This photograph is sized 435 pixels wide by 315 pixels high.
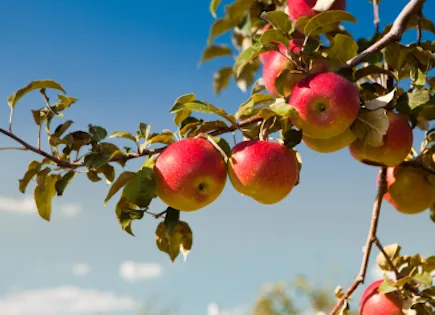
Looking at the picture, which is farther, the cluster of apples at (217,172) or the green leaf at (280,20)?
the green leaf at (280,20)

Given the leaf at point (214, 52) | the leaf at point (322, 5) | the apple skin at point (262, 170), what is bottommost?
the apple skin at point (262, 170)

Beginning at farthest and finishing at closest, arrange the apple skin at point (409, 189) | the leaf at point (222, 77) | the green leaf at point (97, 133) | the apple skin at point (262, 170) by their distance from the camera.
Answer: the leaf at point (222, 77), the apple skin at point (409, 189), the green leaf at point (97, 133), the apple skin at point (262, 170)

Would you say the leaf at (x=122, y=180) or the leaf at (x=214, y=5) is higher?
the leaf at (x=214, y=5)

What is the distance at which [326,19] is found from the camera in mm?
1353

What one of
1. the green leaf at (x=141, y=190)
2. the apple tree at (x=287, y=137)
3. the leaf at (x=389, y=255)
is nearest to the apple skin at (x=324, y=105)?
the apple tree at (x=287, y=137)

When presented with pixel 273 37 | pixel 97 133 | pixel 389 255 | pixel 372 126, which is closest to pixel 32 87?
pixel 97 133

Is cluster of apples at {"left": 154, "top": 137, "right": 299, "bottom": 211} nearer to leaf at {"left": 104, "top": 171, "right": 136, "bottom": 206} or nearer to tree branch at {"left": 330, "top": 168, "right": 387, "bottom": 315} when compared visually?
leaf at {"left": 104, "top": 171, "right": 136, "bottom": 206}

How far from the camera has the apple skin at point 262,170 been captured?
1201 millimetres

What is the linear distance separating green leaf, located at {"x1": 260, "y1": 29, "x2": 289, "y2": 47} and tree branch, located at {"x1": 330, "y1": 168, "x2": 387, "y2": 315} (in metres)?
0.66

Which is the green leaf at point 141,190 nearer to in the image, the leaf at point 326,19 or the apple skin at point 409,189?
the leaf at point 326,19

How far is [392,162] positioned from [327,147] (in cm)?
23

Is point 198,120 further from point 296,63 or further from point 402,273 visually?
point 402,273

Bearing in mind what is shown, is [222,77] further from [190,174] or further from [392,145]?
[190,174]

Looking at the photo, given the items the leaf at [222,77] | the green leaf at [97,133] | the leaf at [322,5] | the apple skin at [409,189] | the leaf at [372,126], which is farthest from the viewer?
the leaf at [222,77]
